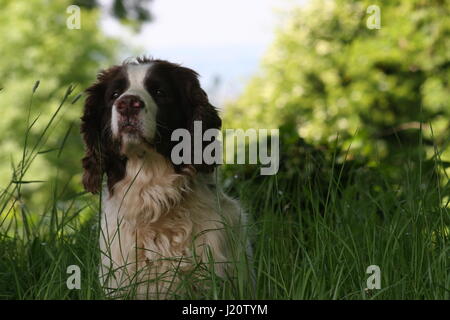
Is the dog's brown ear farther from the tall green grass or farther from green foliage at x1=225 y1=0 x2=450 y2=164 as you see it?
green foliage at x1=225 y1=0 x2=450 y2=164

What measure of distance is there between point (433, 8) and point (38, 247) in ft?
31.7

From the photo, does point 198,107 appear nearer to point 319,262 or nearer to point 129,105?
point 129,105

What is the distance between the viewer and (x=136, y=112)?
3463 mm

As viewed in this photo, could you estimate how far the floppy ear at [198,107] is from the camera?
12.5ft

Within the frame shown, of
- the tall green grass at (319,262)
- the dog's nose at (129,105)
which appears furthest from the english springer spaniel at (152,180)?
the tall green grass at (319,262)

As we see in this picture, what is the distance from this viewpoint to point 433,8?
39.1 feet

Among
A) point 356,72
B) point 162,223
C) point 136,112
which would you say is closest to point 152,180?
point 162,223

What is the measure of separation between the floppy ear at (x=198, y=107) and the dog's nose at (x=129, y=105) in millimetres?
439

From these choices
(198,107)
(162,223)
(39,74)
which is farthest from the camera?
(39,74)

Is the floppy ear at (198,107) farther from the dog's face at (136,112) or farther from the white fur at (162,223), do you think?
the white fur at (162,223)

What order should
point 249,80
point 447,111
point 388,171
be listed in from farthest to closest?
point 249,80 → point 447,111 → point 388,171

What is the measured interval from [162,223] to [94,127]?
75 centimetres
